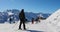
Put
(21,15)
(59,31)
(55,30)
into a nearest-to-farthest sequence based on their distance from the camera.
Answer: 1. (59,31)
2. (55,30)
3. (21,15)

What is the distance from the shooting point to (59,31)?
11.6 metres

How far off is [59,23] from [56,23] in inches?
24.8

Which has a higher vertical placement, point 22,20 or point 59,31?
point 22,20

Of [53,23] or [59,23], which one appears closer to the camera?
[59,23]

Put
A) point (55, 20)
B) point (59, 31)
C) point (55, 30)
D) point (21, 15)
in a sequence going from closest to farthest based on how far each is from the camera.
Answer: point (59, 31) < point (55, 30) < point (55, 20) < point (21, 15)

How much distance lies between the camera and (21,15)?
15289 millimetres

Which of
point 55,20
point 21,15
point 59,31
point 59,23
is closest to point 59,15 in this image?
point 55,20

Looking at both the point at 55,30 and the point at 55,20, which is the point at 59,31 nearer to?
the point at 55,30

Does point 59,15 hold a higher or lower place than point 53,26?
higher

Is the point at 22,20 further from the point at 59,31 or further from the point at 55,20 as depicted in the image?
the point at 59,31

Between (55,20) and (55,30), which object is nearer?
(55,30)

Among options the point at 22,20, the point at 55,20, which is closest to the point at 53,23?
the point at 55,20

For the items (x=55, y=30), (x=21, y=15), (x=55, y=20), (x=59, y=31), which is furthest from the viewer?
(x=21, y=15)

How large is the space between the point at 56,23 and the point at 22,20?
12.9 feet
